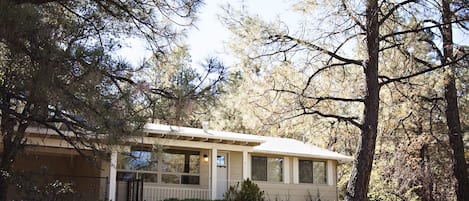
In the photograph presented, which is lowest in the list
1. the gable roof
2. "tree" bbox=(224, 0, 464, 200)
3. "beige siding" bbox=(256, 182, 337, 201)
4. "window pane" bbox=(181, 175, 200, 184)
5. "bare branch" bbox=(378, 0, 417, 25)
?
"beige siding" bbox=(256, 182, 337, 201)

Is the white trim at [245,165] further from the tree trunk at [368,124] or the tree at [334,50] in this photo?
the tree trunk at [368,124]

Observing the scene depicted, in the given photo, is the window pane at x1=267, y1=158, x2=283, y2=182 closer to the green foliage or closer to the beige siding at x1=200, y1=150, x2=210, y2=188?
the beige siding at x1=200, y1=150, x2=210, y2=188

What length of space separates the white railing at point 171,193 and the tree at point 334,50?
521cm

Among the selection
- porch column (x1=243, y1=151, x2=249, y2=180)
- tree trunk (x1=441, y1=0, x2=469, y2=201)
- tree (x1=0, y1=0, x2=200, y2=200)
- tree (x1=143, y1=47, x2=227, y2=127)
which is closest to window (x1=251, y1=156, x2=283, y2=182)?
porch column (x1=243, y1=151, x2=249, y2=180)

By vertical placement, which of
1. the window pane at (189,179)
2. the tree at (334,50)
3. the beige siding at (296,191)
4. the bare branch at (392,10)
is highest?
the bare branch at (392,10)

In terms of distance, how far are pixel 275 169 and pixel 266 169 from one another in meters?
0.37

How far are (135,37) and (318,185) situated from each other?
1258cm

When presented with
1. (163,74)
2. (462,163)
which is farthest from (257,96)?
(462,163)

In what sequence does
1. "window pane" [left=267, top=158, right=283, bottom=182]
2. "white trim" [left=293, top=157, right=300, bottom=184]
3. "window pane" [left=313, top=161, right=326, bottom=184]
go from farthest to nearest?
"window pane" [left=313, top=161, right=326, bottom=184], "white trim" [left=293, top=157, right=300, bottom=184], "window pane" [left=267, top=158, right=283, bottom=182]

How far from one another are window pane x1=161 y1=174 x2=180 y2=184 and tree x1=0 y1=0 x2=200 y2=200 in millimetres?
8102

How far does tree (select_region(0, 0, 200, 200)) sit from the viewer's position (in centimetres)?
538

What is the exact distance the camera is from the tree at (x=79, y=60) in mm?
5375

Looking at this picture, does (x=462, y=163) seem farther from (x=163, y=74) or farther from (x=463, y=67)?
(x=163, y=74)

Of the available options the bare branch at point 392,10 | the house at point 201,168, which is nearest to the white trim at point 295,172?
the house at point 201,168
